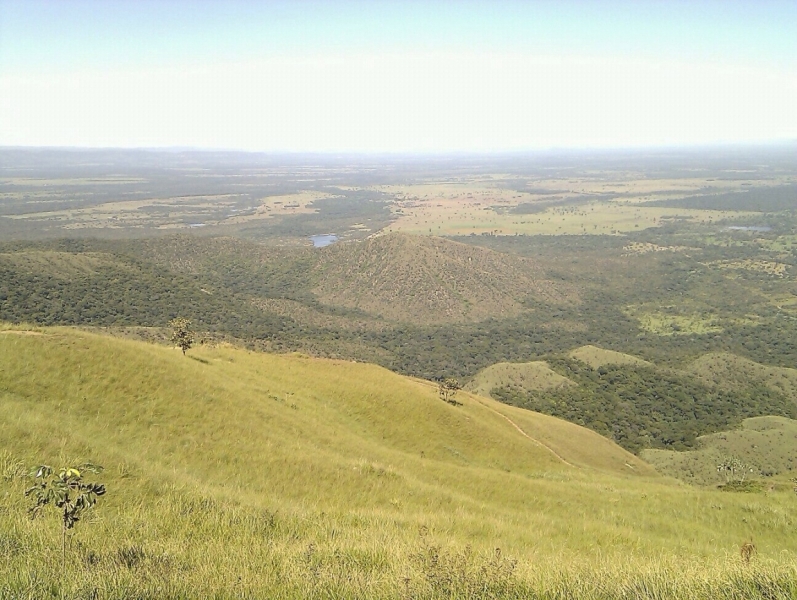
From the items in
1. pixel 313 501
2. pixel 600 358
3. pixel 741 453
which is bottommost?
pixel 741 453

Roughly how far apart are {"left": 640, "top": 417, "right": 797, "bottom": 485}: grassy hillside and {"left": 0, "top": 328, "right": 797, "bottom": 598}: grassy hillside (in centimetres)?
1929

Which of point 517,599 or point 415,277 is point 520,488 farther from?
point 415,277

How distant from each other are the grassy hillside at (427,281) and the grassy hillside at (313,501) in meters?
76.4

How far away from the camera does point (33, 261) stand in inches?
2842

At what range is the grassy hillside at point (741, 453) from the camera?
4278 centimetres

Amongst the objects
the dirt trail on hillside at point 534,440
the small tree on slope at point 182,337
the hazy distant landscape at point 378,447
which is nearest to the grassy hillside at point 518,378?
the hazy distant landscape at point 378,447

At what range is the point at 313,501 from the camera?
473 inches

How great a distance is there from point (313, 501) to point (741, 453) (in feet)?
167

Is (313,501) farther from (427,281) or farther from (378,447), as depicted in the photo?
(427,281)

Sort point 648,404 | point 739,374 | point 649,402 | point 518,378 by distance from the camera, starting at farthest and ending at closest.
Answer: point 739,374 < point 518,378 < point 649,402 < point 648,404

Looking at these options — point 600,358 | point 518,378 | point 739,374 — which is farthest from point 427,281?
point 739,374

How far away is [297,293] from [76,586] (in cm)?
11060

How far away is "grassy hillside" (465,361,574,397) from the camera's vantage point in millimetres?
63812

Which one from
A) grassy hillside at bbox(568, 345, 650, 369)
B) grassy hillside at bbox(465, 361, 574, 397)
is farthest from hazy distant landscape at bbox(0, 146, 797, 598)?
grassy hillside at bbox(568, 345, 650, 369)
